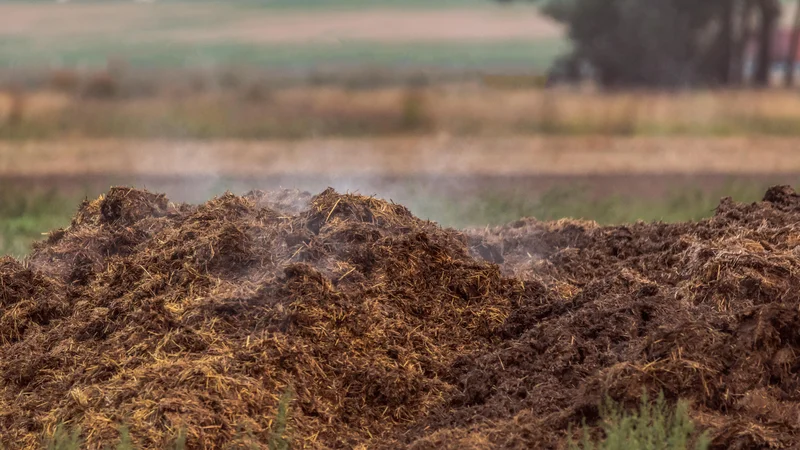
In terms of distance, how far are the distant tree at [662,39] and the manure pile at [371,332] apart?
4679 millimetres

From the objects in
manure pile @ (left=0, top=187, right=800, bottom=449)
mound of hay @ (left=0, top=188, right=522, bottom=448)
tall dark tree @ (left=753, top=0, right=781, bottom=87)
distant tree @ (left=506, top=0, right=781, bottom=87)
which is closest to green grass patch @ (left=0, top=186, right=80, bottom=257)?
manure pile @ (left=0, top=187, right=800, bottom=449)

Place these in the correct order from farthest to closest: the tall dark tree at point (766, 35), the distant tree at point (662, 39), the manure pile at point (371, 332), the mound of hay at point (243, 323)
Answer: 1. the tall dark tree at point (766, 35)
2. the distant tree at point (662, 39)
3. the mound of hay at point (243, 323)
4. the manure pile at point (371, 332)

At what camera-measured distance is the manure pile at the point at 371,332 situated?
511cm

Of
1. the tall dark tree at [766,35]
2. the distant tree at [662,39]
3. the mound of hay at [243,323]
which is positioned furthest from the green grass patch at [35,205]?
the tall dark tree at [766,35]

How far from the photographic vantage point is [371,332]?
6.12m

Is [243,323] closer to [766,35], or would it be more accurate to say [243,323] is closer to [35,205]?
[35,205]

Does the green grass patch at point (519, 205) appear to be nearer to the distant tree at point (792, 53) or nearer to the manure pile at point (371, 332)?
the distant tree at point (792, 53)

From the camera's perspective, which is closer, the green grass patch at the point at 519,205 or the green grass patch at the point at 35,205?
the green grass patch at the point at 519,205

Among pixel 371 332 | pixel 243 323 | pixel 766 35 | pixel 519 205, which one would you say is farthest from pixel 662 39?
pixel 243 323

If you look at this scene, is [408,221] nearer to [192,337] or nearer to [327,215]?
[327,215]

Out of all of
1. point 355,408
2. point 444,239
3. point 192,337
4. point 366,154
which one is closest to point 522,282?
point 444,239

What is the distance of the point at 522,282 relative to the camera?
7180mm

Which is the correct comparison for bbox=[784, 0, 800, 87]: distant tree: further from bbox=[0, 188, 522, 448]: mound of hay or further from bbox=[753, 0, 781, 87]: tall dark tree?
bbox=[0, 188, 522, 448]: mound of hay

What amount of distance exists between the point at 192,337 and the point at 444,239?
89.3 inches
